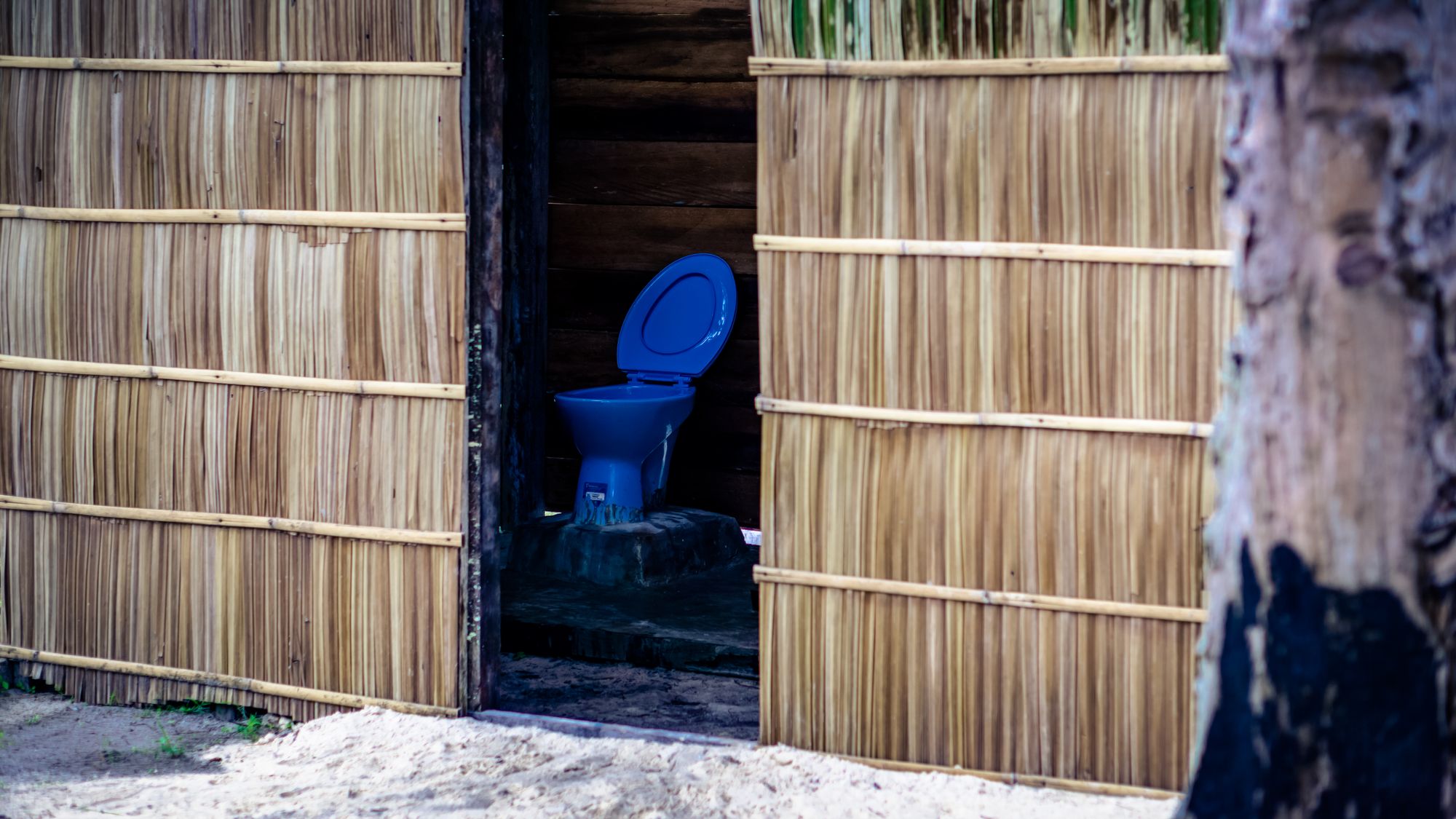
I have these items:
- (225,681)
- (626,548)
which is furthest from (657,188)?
(225,681)

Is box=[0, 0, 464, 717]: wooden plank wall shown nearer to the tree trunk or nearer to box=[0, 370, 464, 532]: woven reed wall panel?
box=[0, 370, 464, 532]: woven reed wall panel


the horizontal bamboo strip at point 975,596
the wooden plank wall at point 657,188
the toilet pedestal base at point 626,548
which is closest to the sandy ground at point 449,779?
the horizontal bamboo strip at point 975,596

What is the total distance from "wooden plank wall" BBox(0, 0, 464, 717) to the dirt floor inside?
0.14m

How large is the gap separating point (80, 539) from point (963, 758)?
2261 mm

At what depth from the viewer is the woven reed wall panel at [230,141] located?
3.27 metres

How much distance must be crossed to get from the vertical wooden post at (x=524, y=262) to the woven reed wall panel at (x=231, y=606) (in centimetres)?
163

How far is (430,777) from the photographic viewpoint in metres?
3.08

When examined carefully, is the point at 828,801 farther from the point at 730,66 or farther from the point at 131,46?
the point at 730,66

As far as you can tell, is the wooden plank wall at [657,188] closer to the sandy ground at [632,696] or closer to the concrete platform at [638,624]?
the concrete platform at [638,624]

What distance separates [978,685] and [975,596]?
0.63 ft

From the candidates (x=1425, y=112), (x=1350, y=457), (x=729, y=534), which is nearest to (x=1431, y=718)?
(x=1350, y=457)

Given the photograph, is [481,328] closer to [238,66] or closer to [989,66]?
[238,66]

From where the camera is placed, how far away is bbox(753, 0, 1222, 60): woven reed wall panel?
9.04 feet

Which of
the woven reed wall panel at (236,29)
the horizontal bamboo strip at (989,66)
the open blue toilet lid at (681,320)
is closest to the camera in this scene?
the horizontal bamboo strip at (989,66)
